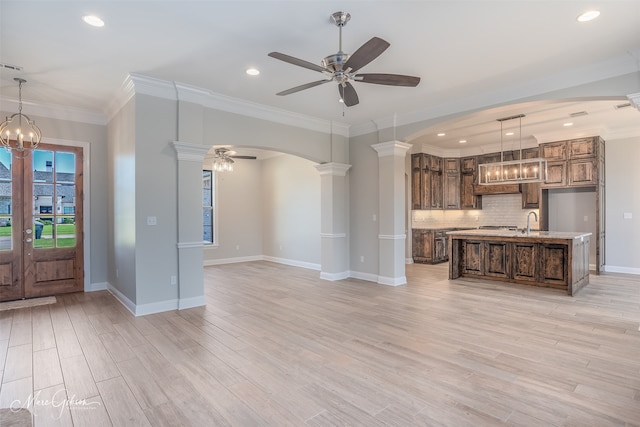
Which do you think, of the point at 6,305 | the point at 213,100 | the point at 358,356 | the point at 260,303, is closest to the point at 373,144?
the point at 213,100

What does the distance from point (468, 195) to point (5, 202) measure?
31.9 ft

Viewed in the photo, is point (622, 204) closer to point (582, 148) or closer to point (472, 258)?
point (582, 148)

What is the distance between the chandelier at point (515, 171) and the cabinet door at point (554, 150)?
1298mm

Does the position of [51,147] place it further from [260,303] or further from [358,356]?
[358,356]

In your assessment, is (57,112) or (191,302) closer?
(191,302)

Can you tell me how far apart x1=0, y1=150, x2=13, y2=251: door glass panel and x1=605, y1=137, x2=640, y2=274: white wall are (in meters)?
11.0

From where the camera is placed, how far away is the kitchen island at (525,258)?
534cm

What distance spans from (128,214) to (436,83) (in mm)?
4508

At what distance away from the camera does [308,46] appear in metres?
3.46

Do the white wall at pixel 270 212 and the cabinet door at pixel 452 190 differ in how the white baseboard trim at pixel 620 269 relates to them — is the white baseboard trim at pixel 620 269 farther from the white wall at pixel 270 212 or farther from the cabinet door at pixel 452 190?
the white wall at pixel 270 212

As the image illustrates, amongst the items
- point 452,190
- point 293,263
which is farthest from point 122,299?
point 452,190

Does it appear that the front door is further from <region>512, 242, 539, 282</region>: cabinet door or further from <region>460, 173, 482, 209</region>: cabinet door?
<region>460, 173, 482, 209</region>: cabinet door

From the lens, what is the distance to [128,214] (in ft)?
15.0

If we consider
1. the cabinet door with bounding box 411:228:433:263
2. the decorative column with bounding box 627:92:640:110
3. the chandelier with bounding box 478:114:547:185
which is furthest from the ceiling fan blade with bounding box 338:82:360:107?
the cabinet door with bounding box 411:228:433:263
